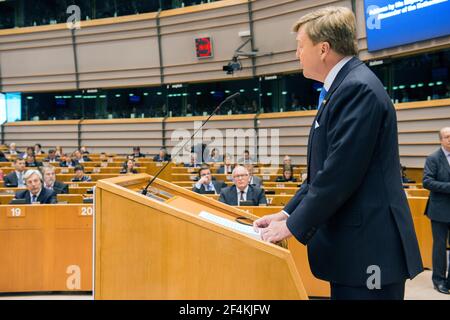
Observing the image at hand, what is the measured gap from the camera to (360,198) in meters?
1.34

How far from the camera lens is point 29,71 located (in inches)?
675

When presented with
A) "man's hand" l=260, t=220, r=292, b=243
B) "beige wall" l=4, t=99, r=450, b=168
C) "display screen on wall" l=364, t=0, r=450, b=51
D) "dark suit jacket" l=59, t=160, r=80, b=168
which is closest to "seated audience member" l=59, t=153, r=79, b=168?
"dark suit jacket" l=59, t=160, r=80, b=168

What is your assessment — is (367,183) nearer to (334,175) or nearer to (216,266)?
(334,175)

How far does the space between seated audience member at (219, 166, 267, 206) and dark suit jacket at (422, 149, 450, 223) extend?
6.25 feet

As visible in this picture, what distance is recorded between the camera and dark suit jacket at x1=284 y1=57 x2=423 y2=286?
1.29 m

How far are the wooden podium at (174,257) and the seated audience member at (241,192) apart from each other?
12.9 ft

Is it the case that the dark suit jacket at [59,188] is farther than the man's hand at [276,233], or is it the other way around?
the dark suit jacket at [59,188]

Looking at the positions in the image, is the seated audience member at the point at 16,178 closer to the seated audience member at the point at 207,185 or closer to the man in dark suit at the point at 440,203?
the seated audience member at the point at 207,185

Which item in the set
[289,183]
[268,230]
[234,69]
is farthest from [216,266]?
[234,69]

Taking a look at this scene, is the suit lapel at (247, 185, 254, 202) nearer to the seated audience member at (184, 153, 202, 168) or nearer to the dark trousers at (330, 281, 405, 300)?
the dark trousers at (330, 281, 405, 300)

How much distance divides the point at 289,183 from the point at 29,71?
13.2 metres

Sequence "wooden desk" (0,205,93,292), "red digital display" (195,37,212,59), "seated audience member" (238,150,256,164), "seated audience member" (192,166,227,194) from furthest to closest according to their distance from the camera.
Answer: "red digital display" (195,37,212,59) → "seated audience member" (238,150,256,164) → "seated audience member" (192,166,227,194) → "wooden desk" (0,205,93,292)

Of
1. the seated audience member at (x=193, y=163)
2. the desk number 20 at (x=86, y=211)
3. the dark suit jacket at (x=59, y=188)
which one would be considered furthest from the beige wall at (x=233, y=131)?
the desk number 20 at (x=86, y=211)

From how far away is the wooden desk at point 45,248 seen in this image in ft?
14.9
